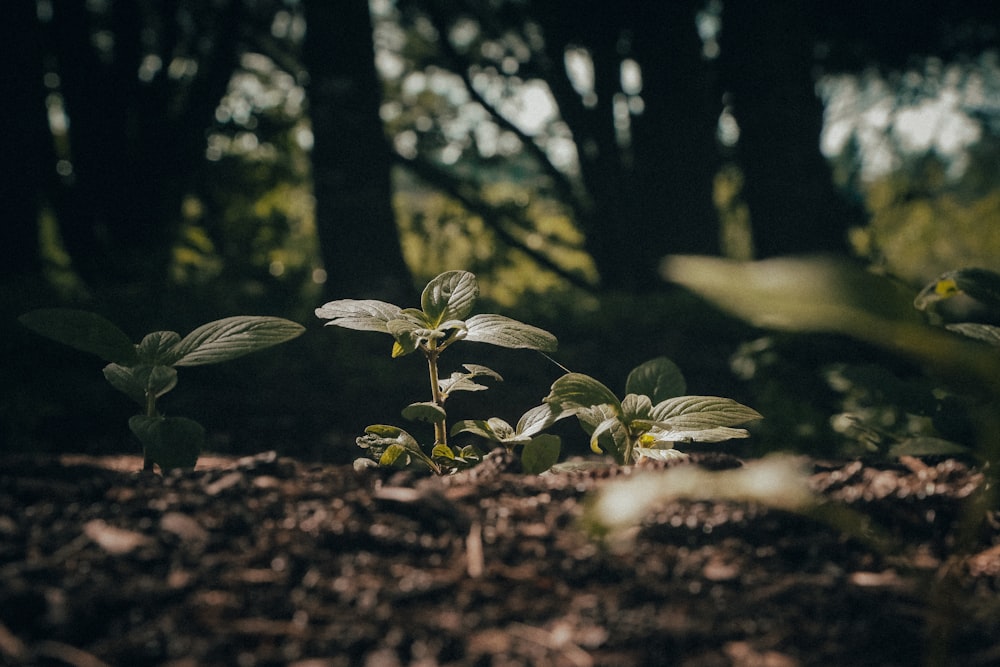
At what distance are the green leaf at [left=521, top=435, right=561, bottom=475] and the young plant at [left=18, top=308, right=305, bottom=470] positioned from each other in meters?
0.48

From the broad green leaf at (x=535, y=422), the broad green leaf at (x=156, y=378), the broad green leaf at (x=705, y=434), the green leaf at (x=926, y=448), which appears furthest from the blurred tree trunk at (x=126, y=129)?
the green leaf at (x=926, y=448)

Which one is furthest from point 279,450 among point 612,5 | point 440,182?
point 612,5

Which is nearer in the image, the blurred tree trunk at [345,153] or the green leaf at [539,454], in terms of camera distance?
the green leaf at [539,454]

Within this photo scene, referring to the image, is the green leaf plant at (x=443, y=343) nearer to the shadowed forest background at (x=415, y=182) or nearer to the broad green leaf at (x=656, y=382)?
the broad green leaf at (x=656, y=382)

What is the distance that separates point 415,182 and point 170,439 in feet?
22.6

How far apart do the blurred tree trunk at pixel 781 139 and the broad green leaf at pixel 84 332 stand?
176 inches

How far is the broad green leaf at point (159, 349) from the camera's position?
1.42 metres

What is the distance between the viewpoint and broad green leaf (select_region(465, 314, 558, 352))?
1.31 metres

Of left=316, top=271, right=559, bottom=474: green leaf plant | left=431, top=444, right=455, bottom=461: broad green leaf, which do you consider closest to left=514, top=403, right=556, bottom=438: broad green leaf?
left=316, top=271, right=559, bottom=474: green leaf plant

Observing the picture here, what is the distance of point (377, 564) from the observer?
959mm

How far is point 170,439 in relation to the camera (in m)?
1.29

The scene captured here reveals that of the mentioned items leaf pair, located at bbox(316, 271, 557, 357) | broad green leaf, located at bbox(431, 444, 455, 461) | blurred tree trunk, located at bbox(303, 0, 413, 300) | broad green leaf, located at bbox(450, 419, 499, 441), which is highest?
blurred tree trunk, located at bbox(303, 0, 413, 300)

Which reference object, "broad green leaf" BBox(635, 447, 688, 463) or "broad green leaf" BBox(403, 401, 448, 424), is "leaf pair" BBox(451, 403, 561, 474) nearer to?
"broad green leaf" BBox(403, 401, 448, 424)

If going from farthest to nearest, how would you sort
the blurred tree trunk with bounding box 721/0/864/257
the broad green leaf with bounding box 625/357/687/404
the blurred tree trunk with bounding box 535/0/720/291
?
the blurred tree trunk with bounding box 535/0/720/291, the blurred tree trunk with bounding box 721/0/864/257, the broad green leaf with bounding box 625/357/687/404
